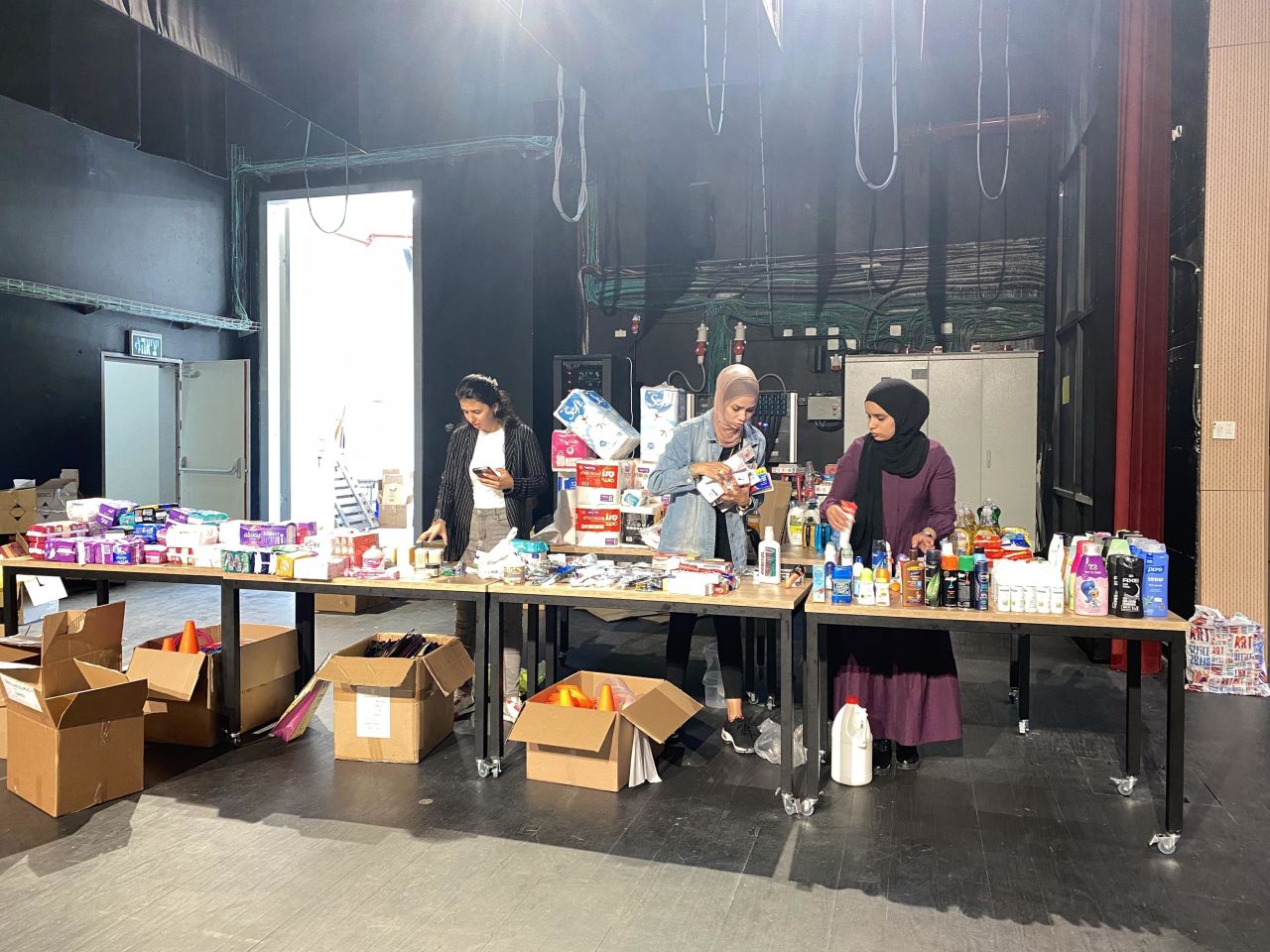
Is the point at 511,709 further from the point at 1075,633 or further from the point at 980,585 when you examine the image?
the point at 1075,633

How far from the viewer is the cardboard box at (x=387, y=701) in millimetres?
3158

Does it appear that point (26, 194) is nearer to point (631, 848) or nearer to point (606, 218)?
point (606, 218)

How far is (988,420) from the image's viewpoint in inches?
259

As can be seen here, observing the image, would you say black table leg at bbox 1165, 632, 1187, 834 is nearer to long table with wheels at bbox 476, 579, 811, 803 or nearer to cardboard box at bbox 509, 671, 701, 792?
long table with wheels at bbox 476, 579, 811, 803

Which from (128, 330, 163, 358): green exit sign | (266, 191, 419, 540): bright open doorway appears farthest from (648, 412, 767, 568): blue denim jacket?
(128, 330, 163, 358): green exit sign

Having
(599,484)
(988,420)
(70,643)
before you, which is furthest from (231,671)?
(988,420)

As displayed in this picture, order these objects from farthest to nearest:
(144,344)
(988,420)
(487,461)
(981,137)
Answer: (144,344) < (981,137) < (988,420) < (487,461)

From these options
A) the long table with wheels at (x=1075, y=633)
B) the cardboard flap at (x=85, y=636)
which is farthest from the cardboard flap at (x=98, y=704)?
the long table with wheels at (x=1075, y=633)

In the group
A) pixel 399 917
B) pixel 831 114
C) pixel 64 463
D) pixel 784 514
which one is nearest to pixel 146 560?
pixel 399 917

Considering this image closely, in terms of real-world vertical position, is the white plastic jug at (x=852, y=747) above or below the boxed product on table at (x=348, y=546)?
below

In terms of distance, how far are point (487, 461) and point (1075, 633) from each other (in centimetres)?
243

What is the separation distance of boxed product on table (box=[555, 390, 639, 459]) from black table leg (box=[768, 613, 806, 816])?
7.47 feet

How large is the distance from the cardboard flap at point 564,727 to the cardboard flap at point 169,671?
128cm

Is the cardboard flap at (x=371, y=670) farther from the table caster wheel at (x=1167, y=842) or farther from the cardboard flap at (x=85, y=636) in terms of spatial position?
the table caster wheel at (x=1167, y=842)
